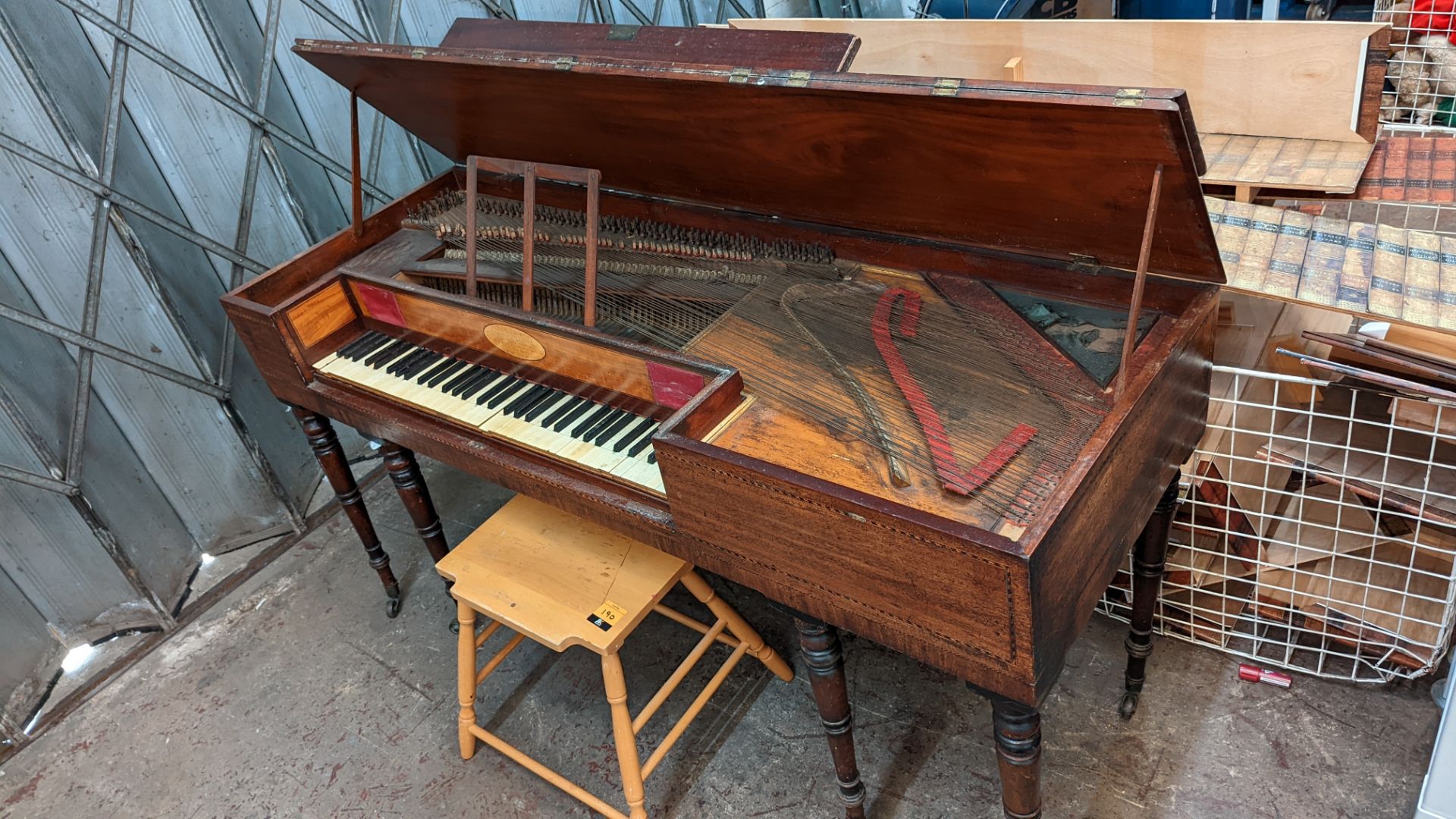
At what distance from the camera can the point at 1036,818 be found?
1748 millimetres

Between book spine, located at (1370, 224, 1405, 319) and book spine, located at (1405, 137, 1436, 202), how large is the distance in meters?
0.57

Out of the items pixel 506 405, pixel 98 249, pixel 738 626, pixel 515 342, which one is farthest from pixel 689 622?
pixel 98 249

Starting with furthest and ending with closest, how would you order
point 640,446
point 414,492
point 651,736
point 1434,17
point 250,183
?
point 1434,17, point 250,183, point 414,492, point 651,736, point 640,446

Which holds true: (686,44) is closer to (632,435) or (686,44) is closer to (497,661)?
(632,435)

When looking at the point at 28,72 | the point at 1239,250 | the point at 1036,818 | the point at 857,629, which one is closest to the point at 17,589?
the point at 28,72

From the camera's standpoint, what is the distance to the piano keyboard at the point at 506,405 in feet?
6.45

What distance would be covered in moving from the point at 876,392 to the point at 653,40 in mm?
1039

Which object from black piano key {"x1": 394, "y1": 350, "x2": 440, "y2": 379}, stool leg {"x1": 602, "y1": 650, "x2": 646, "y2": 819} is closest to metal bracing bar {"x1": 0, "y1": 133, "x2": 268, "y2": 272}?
black piano key {"x1": 394, "y1": 350, "x2": 440, "y2": 379}

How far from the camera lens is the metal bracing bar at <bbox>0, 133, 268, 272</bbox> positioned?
105 inches

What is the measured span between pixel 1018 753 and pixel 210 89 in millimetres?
3044

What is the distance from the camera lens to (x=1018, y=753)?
1.64m

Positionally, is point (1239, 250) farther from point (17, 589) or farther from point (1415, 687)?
point (17, 589)

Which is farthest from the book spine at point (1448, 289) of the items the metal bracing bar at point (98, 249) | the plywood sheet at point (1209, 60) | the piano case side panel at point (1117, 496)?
the metal bracing bar at point (98, 249)

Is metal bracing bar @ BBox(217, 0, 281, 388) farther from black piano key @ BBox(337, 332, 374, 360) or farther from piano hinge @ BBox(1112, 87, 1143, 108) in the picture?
piano hinge @ BBox(1112, 87, 1143, 108)
